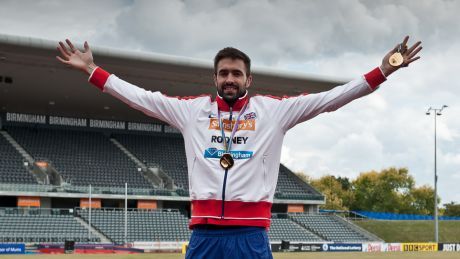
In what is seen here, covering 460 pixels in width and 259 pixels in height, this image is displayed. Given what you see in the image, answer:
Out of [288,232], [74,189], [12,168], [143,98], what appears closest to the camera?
[143,98]

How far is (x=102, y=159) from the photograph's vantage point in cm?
4800

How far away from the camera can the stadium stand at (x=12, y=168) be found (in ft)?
139

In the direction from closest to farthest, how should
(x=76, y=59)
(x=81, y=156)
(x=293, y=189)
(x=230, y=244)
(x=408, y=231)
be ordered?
(x=230, y=244), (x=76, y=59), (x=81, y=156), (x=293, y=189), (x=408, y=231)

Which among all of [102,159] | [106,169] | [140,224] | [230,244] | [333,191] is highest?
[102,159]

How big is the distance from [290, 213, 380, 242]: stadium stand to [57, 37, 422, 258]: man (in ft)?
143

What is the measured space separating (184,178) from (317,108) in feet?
146

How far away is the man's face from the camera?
4.37 meters

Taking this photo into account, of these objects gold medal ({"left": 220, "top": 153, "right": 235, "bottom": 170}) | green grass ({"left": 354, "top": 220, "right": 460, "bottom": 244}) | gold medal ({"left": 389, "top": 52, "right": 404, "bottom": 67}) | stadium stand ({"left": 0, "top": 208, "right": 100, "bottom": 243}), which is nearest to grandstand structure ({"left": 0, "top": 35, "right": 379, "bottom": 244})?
stadium stand ({"left": 0, "top": 208, "right": 100, "bottom": 243})

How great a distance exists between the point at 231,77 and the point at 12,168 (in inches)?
1630

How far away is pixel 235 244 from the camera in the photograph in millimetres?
4234

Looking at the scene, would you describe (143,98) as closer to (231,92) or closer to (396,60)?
(231,92)

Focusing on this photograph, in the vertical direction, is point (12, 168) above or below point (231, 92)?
below

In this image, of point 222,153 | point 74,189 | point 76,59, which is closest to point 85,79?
point 74,189

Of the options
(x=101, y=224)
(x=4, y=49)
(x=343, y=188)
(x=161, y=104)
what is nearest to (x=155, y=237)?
(x=101, y=224)
